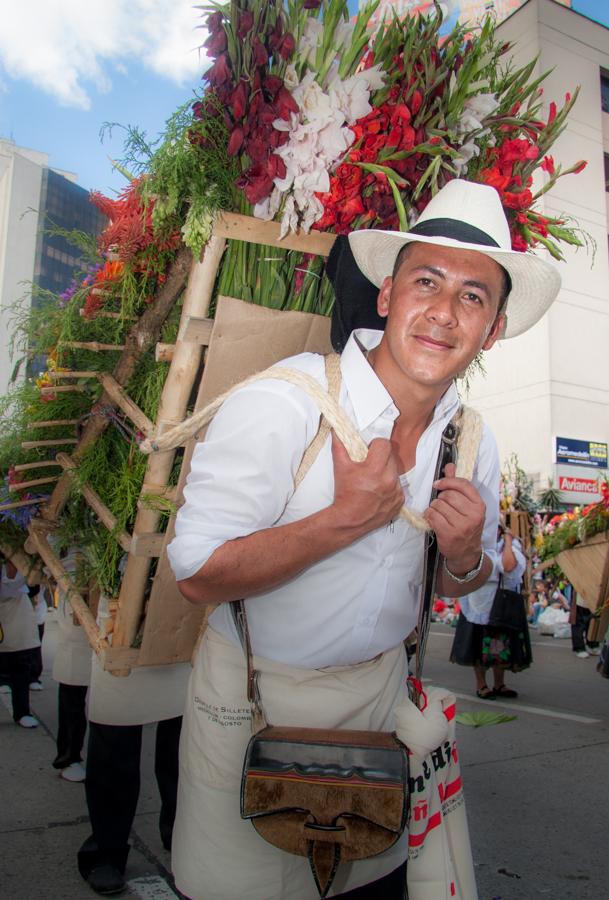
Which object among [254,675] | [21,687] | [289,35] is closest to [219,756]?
[254,675]

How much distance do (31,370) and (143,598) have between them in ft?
4.64

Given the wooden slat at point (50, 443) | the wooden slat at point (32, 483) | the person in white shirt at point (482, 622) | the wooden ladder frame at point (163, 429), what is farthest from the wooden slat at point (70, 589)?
the person in white shirt at point (482, 622)

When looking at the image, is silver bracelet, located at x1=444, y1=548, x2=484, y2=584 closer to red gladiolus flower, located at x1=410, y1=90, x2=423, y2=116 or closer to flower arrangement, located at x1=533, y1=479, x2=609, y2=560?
red gladiolus flower, located at x1=410, y1=90, x2=423, y2=116

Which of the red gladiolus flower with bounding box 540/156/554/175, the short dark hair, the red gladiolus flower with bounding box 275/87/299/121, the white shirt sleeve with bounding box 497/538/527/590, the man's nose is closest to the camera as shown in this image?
the man's nose

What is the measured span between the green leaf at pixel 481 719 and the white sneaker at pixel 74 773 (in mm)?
2878

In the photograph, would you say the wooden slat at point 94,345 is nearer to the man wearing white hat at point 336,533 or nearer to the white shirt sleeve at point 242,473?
the man wearing white hat at point 336,533

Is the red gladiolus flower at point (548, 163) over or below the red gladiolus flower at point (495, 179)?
over

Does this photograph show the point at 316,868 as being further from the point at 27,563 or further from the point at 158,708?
the point at 27,563

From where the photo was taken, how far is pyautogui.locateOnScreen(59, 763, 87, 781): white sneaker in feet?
14.7

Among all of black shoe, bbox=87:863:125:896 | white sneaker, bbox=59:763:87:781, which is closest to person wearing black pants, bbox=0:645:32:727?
white sneaker, bbox=59:763:87:781

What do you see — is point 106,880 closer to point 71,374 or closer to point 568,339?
point 71,374

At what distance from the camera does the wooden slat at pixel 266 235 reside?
2.09 meters

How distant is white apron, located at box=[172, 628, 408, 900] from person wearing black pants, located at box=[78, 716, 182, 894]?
144 centimetres

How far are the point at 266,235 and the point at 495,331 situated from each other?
2.29ft
